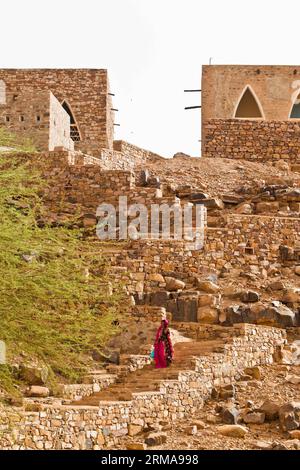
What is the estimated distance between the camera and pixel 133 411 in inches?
861

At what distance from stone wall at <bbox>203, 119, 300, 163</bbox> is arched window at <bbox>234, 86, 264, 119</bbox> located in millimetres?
1869

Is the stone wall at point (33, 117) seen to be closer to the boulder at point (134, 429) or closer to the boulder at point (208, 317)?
the boulder at point (208, 317)

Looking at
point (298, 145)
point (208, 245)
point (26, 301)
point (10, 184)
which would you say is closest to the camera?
point (26, 301)

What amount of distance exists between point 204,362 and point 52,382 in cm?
281

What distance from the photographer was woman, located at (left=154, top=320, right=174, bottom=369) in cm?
2377

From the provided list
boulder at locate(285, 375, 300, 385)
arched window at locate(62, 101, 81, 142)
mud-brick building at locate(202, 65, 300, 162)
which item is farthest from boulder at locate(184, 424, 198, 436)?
arched window at locate(62, 101, 81, 142)

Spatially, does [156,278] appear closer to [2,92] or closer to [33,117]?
[33,117]

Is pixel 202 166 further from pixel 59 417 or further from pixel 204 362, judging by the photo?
pixel 59 417

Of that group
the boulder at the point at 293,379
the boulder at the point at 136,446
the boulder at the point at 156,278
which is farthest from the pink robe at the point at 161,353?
the boulder at the point at 156,278

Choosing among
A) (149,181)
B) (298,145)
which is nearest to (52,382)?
(149,181)

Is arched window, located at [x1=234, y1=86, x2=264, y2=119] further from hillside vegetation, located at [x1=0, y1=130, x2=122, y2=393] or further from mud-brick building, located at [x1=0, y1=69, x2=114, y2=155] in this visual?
hillside vegetation, located at [x1=0, y1=130, x2=122, y2=393]

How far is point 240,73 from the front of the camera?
3797cm

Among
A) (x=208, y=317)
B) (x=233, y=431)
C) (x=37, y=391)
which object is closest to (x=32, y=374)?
(x=37, y=391)

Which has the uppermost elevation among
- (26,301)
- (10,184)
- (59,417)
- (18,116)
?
(18,116)
